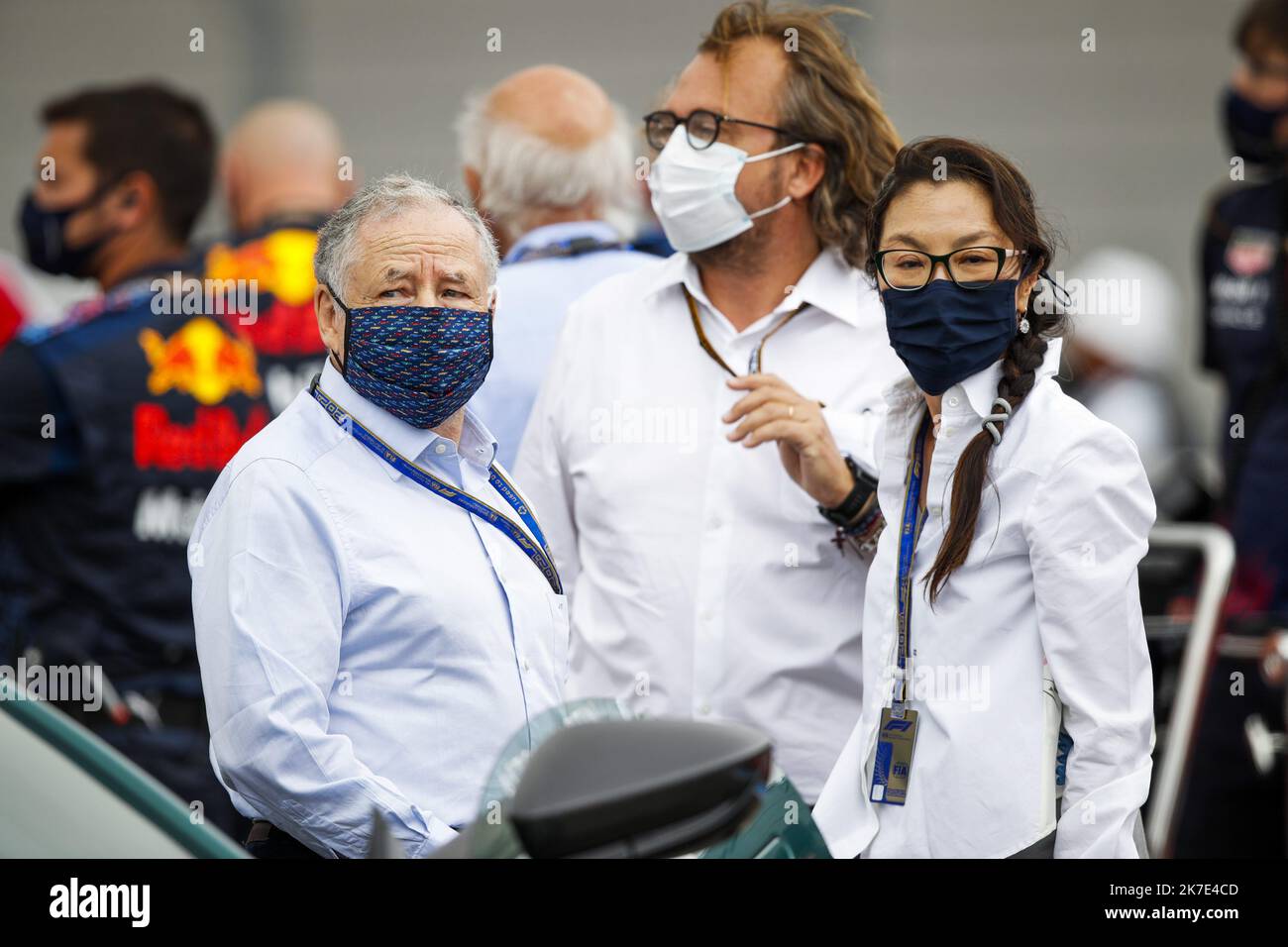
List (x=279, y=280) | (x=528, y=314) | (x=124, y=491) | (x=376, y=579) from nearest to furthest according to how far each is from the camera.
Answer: (x=376, y=579) < (x=528, y=314) < (x=124, y=491) < (x=279, y=280)

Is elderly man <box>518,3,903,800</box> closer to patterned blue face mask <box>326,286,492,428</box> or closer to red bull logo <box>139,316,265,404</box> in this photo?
patterned blue face mask <box>326,286,492,428</box>

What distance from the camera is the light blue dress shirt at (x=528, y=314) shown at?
12.5ft

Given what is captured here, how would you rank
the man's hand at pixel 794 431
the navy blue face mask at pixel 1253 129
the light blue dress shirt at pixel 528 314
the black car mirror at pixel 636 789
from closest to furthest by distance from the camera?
the black car mirror at pixel 636 789 < the man's hand at pixel 794 431 < the light blue dress shirt at pixel 528 314 < the navy blue face mask at pixel 1253 129

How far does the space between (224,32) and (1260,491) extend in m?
9.05

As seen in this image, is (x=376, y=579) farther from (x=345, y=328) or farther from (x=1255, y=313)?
(x=1255, y=313)

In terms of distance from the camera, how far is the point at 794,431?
2.87 m

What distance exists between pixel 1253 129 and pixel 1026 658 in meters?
3.85

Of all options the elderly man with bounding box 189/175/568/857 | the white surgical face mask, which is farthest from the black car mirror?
the white surgical face mask

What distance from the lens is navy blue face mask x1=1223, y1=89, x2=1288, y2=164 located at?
5777 mm

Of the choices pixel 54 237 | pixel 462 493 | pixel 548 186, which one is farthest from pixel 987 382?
pixel 54 237

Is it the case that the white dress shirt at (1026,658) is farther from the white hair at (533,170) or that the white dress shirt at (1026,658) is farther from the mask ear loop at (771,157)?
the white hair at (533,170)

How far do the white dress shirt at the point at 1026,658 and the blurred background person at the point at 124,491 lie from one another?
2372 mm

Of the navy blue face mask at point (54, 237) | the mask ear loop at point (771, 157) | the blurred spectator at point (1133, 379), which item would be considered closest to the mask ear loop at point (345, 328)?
the mask ear loop at point (771, 157)
